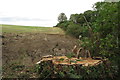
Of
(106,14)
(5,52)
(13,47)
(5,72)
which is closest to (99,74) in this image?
(106,14)

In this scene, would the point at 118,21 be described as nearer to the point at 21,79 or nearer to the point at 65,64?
the point at 65,64

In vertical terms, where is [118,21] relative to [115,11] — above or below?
below

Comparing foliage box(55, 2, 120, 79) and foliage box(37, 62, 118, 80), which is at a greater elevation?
foliage box(55, 2, 120, 79)

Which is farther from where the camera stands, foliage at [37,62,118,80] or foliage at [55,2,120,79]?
foliage at [55,2,120,79]

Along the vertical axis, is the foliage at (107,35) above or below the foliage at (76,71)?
above

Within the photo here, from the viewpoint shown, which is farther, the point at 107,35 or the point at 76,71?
the point at 107,35

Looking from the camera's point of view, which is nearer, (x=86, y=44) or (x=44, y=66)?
(x=44, y=66)

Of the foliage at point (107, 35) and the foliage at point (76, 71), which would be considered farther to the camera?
the foliage at point (107, 35)

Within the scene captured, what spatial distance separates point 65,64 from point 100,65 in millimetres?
824

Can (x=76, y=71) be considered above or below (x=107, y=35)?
below

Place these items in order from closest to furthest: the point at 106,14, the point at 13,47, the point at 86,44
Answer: the point at 106,14 < the point at 86,44 < the point at 13,47

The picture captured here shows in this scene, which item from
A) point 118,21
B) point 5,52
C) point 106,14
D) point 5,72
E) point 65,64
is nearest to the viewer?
point 65,64

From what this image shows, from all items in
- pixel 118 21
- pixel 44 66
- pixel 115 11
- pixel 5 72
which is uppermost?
pixel 115 11

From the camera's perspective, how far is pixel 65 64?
3.44 meters
